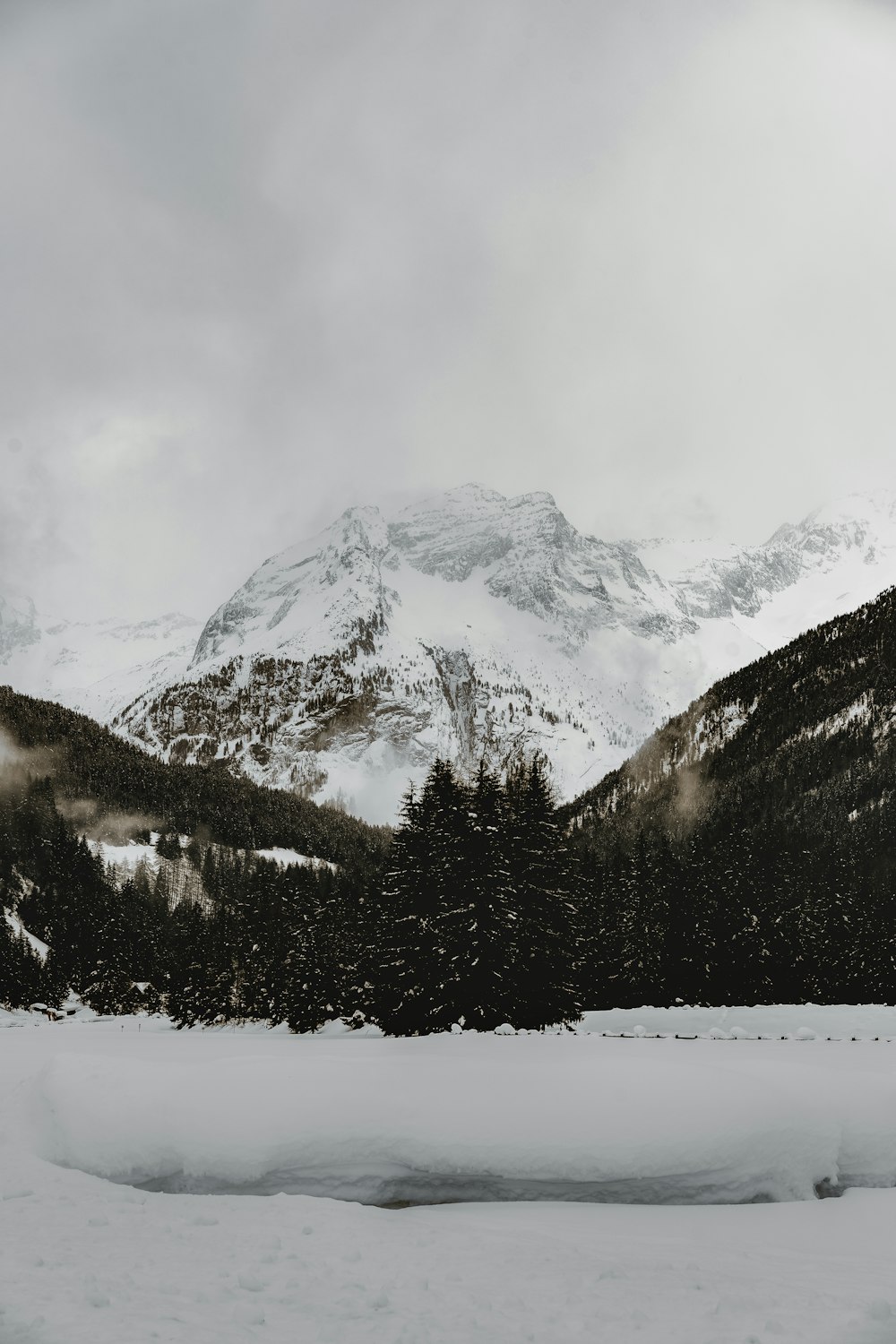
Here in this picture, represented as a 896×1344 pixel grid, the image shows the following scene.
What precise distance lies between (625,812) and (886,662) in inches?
2230

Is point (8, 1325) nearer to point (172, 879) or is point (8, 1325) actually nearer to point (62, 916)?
point (62, 916)

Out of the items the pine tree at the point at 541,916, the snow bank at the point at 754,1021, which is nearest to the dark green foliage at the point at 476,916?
the pine tree at the point at 541,916

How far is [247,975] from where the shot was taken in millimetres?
67375

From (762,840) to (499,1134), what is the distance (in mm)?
75575

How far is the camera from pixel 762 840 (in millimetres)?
81188

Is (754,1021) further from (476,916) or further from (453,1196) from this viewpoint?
(453,1196)

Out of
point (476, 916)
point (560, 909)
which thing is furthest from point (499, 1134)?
point (560, 909)

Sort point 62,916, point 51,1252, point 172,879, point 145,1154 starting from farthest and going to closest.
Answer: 1. point 172,879
2. point 62,916
3. point 145,1154
4. point 51,1252

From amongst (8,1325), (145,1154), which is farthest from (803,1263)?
(145,1154)

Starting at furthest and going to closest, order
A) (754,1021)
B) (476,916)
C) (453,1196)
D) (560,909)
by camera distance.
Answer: (754,1021)
(560,909)
(476,916)
(453,1196)

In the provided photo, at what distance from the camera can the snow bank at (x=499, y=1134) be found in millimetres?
13453

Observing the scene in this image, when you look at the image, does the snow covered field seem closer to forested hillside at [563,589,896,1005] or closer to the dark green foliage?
the dark green foliage

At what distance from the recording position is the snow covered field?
823 cm

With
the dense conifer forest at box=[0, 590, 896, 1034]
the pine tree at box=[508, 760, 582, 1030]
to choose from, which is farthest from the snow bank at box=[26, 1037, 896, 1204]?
the pine tree at box=[508, 760, 582, 1030]
